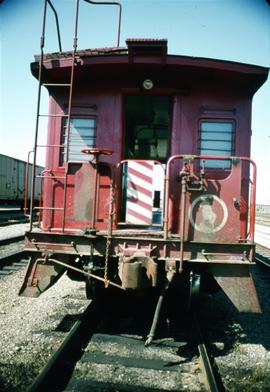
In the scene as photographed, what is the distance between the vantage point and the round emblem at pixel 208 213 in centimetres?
466

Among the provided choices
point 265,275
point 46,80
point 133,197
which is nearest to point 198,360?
point 133,197

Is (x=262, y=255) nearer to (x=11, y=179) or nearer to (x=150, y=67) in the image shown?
(x=150, y=67)

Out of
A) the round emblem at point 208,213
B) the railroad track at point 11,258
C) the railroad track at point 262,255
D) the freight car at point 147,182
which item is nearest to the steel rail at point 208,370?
the freight car at point 147,182

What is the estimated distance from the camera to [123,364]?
4.14 meters

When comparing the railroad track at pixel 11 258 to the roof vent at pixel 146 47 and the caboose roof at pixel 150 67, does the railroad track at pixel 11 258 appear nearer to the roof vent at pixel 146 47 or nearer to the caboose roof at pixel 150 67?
the caboose roof at pixel 150 67

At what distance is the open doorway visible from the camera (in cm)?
521

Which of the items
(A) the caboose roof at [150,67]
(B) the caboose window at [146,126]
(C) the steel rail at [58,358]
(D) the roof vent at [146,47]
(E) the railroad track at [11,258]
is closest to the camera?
(C) the steel rail at [58,358]

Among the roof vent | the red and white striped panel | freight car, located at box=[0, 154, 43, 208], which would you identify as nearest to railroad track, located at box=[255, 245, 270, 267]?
the red and white striped panel

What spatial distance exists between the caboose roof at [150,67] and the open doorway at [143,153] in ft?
2.29

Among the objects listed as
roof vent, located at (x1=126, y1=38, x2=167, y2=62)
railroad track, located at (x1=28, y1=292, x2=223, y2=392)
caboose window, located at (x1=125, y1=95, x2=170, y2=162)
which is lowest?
railroad track, located at (x1=28, y1=292, x2=223, y2=392)

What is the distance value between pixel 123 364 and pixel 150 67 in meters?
3.93

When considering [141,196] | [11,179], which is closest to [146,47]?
[141,196]

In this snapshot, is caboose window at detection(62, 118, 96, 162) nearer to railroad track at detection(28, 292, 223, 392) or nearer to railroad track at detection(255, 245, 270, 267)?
railroad track at detection(28, 292, 223, 392)

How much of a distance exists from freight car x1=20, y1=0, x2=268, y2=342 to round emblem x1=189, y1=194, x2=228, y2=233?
1 centimetres
